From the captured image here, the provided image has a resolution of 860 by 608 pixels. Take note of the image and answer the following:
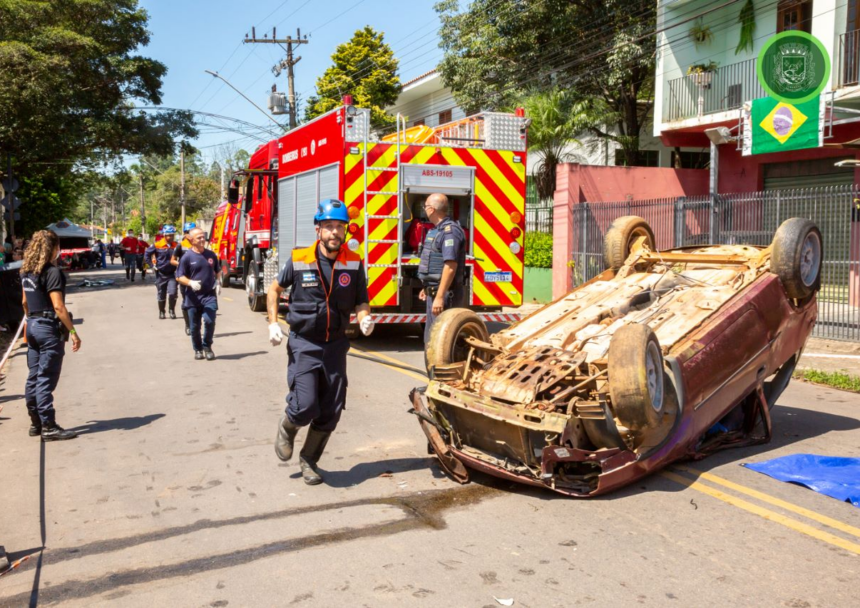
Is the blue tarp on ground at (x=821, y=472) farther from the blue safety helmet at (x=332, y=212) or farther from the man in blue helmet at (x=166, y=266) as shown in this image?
the man in blue helmet at (x=166, y=266)

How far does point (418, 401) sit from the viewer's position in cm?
559

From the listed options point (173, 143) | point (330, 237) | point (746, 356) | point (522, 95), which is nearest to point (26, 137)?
point (173, 143)

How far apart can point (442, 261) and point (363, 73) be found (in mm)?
28340

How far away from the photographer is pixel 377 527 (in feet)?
15.2

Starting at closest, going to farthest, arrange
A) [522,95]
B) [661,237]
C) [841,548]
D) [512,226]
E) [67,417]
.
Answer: [841,548] → [67,417] → [512,226] → [661,237] → [522,95]

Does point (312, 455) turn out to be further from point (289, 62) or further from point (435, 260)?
point (289, 62)

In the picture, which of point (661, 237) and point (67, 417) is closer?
point (67, 417)

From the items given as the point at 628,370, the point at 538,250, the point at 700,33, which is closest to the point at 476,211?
the point at 628,370

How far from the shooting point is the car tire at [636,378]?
4.67 metres

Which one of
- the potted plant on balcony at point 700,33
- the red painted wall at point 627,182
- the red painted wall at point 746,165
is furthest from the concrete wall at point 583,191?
the potted plant on balcony at point 700,33

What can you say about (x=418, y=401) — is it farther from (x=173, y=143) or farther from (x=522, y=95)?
(x=173, y=143)

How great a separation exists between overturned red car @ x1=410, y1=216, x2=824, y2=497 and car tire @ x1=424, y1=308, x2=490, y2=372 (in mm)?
10

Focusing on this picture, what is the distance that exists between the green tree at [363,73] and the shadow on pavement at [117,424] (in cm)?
2785

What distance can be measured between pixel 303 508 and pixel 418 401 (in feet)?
3.61
